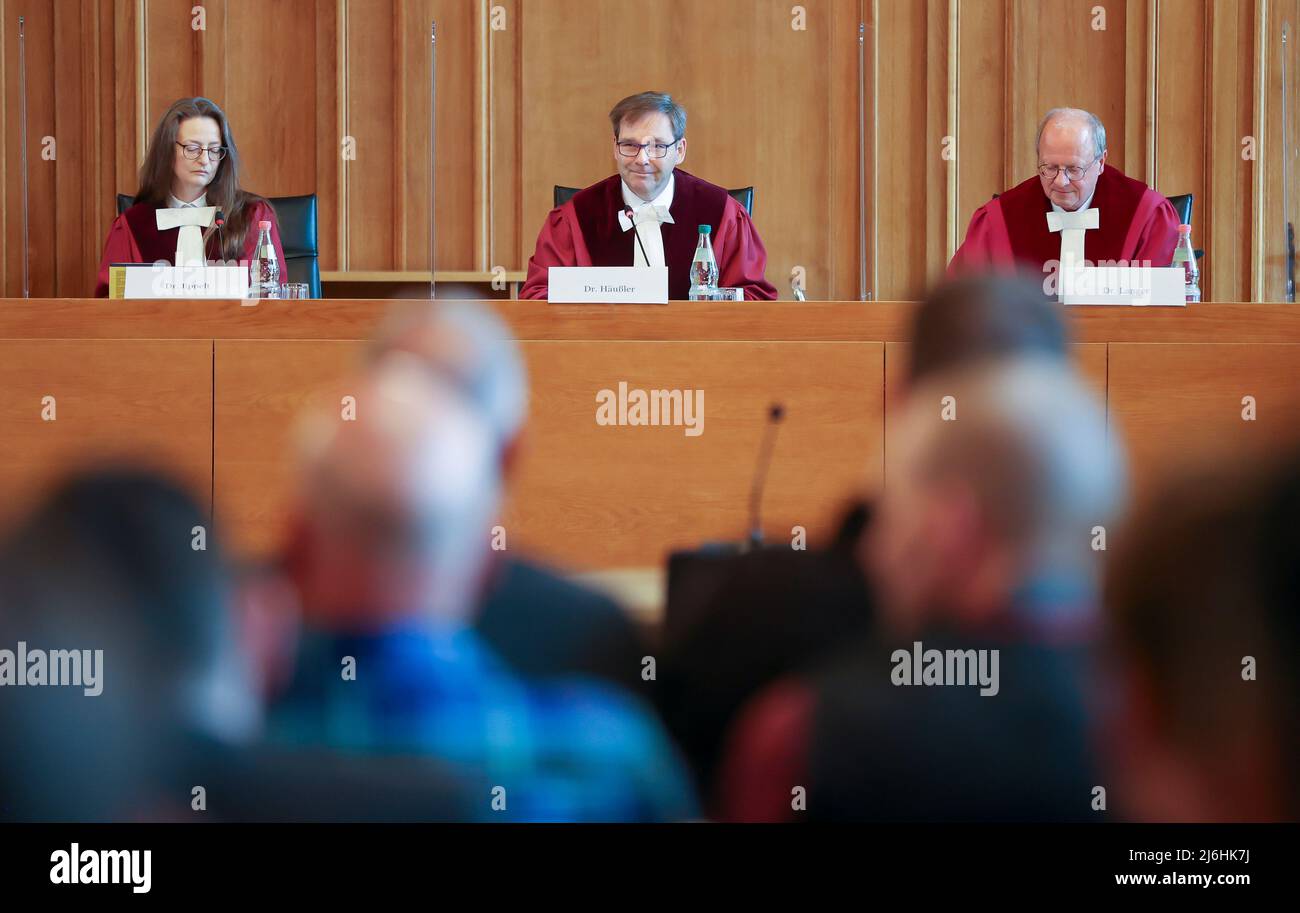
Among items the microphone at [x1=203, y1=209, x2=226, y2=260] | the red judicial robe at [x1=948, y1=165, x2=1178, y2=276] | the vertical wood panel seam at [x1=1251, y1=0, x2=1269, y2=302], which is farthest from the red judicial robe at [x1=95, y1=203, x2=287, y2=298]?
the vertical wood panel seam at [x1=1251, y1=0, x2=1269, y2=302]

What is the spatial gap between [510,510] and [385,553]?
0.22 metres

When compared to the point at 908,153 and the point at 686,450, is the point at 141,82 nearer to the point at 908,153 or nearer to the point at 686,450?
the point at 908,153

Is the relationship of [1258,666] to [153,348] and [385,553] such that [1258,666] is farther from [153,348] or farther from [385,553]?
[153,348]

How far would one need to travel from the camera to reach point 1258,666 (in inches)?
87.4

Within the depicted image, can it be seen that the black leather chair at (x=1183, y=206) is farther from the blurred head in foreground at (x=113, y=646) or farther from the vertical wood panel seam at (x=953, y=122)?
the blurred head in foreground at (x=113, y=646)

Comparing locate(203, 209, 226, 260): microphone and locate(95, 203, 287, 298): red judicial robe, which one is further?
locate(95, 203, 287, 298): red judicial robe

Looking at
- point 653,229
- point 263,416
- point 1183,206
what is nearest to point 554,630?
point 263,416

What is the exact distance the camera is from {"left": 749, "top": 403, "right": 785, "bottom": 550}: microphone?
2.28 metres

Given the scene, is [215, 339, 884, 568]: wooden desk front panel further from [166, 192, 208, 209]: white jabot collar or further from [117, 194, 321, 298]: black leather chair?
[117, 194, 321, 298]: black leather chair

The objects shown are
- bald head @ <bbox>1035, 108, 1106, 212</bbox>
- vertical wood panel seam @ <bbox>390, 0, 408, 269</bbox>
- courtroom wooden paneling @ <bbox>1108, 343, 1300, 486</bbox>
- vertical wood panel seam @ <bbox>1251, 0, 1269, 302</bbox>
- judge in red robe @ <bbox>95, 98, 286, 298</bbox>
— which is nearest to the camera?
courtroom wooden paneling @ <bbox>1108, 343, 1300, 486</bbox>

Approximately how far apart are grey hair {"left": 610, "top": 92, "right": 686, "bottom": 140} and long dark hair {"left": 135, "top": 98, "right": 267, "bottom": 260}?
3.31ft

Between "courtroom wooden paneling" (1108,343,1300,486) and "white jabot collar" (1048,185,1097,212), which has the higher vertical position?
"white jabot collar" (1048,185,1097,212)

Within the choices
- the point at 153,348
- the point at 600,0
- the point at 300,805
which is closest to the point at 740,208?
the point at 600,0

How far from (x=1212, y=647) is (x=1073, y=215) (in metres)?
1.60
